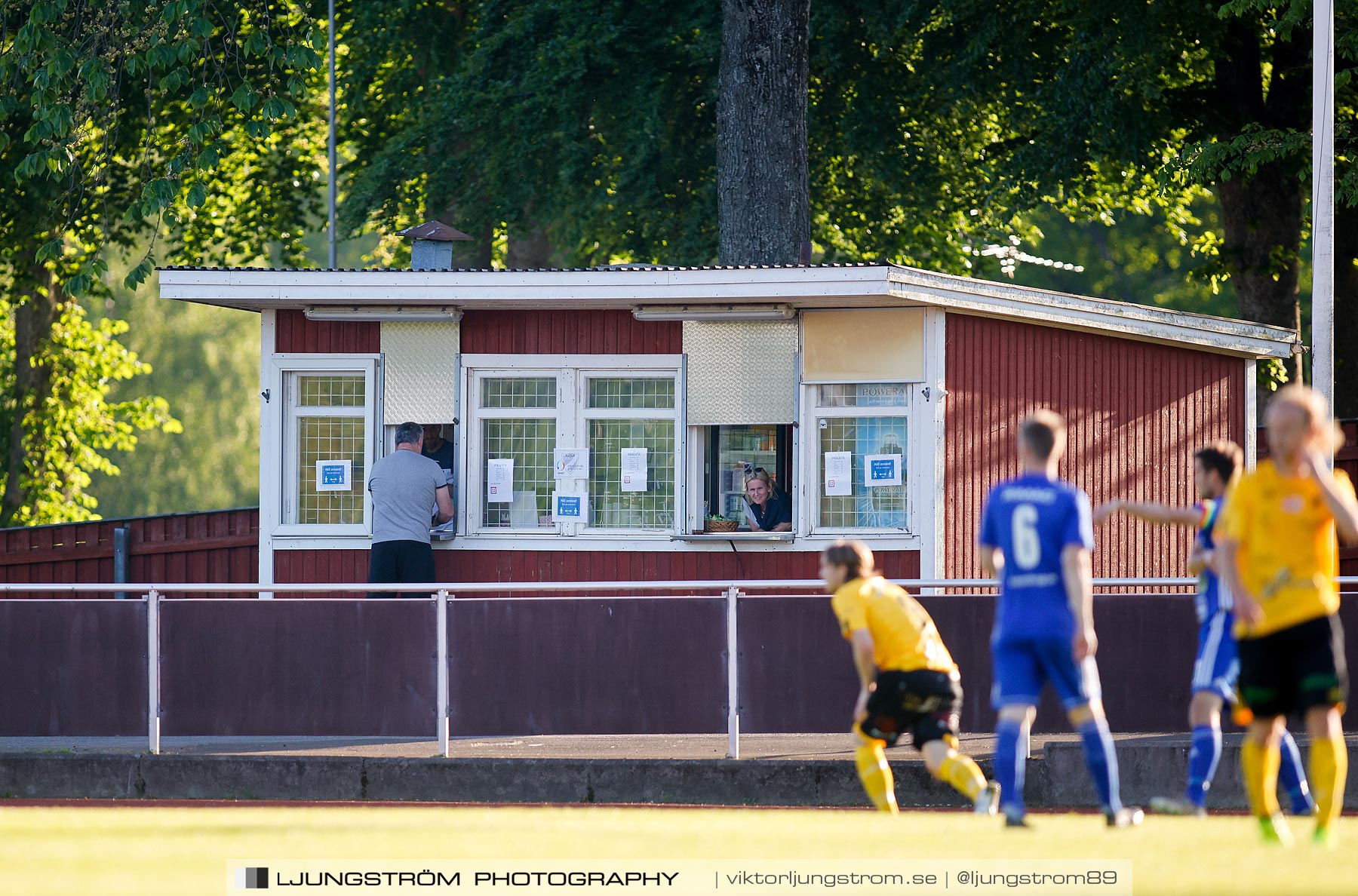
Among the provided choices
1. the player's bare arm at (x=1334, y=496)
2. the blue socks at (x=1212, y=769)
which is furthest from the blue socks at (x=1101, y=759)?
the player's bare arm at (x=1334, y=496)

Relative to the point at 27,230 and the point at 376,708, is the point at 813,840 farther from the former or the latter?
the point at 27,230

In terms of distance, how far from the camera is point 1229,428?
51.4 feet

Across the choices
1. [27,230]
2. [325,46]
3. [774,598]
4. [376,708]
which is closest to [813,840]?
[774,598]

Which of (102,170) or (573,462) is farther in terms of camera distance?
(102,170)

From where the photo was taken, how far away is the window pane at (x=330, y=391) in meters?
15.2

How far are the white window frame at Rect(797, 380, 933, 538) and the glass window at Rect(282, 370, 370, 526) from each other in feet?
11.7

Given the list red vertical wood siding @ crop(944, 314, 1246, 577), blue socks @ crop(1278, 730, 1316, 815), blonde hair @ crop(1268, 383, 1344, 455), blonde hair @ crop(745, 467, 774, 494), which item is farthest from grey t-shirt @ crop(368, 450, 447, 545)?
blonde hair @ crop(1268, 383, 1344, 455)

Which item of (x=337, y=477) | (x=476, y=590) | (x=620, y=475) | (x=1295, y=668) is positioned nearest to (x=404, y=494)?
(x=337, y=477)

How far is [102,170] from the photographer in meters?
22.2

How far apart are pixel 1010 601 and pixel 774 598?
437 cm

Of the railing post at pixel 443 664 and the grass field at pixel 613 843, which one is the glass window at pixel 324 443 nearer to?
the railing post at pixel 443 664

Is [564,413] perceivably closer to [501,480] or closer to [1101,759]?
[501,480]

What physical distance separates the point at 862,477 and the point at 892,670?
546cm

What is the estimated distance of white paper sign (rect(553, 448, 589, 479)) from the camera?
1478cm
